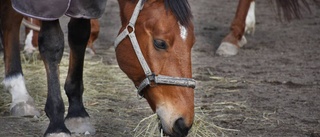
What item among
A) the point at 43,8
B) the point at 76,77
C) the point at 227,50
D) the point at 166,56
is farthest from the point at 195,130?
the point at 227,50

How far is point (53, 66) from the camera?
399 centimetres

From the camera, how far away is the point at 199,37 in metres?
8.25

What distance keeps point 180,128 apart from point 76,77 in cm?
113

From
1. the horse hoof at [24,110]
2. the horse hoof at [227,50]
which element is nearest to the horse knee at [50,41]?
the horse hoof at [24,110]

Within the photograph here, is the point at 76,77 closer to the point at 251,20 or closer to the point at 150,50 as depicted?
the point at 150,50

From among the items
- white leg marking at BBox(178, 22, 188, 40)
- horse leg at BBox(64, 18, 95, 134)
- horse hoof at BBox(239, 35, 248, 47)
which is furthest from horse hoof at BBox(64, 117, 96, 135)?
horse hoof at BBox(239, 35, 248, 47)

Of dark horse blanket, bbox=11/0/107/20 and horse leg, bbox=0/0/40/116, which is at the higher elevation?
dark horse blanket, bbox=11/0/107/20

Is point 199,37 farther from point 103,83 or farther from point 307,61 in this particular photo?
point 103,83

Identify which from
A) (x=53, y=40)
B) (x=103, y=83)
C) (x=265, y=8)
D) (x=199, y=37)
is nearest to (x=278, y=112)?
(x=103, y=83)

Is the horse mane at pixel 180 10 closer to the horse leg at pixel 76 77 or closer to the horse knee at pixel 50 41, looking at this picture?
the horse knee at pixel 50 41

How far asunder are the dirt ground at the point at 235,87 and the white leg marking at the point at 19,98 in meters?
0.07

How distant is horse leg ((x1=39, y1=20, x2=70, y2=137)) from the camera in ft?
13.0

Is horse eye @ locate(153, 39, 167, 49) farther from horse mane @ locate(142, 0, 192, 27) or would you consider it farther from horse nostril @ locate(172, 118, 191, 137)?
horse nostril @ locate(172, 118, 191, 137)

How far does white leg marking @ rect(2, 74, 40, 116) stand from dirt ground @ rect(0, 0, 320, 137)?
71 millimetres
